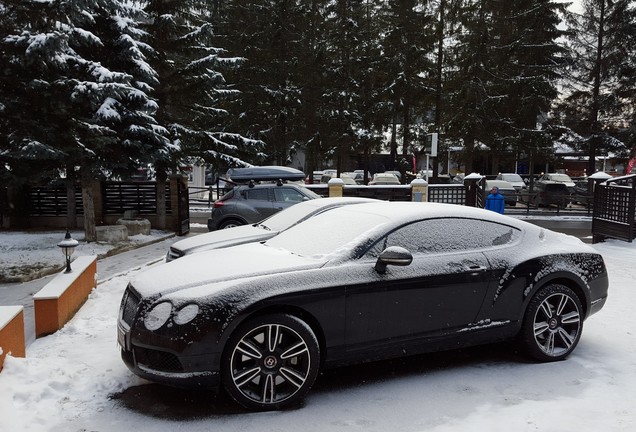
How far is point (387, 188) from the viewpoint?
17312 mm

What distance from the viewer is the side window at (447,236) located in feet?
15.1

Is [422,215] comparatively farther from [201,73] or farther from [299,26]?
[299,26]

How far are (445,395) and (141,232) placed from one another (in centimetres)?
1175

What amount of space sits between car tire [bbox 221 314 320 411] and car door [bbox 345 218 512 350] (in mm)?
430

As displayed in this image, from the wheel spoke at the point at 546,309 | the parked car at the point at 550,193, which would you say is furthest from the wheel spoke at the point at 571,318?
the parked car at the point at 550,193

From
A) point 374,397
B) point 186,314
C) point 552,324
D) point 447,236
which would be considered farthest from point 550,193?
point 186,314

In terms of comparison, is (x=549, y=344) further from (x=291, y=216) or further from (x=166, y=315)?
(x=291, y=216)

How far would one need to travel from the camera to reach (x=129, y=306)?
4.32m

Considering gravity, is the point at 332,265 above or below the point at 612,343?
above

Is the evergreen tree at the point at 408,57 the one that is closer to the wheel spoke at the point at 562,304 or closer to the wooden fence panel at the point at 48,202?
the wooden fence panel at the point at 48,202

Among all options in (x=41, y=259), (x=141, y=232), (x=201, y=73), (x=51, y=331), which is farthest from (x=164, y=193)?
(x=51, y=331)

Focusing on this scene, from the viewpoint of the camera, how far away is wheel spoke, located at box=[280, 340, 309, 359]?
12.9 ft

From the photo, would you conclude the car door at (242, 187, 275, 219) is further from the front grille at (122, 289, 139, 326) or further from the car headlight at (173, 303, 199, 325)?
the car headlight at (173, 303, 199, 325)

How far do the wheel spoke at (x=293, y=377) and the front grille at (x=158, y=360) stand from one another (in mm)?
763
